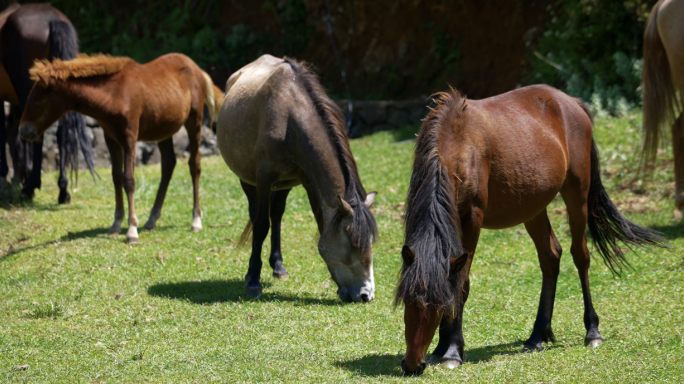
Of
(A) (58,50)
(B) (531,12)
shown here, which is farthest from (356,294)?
(B) (531,12)

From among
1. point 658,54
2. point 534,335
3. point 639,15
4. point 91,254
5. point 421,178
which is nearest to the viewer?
point 421,178

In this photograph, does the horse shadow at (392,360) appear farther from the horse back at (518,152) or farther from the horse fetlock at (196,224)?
the horse fetlock at (196,224)

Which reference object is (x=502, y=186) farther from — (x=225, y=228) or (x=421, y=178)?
(x=225, y=228)

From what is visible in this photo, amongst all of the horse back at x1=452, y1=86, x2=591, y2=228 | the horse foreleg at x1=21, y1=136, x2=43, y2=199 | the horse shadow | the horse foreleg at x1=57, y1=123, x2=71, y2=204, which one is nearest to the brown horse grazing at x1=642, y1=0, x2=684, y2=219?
the horse back at x1=452, y1=86, x2=591, y2=228

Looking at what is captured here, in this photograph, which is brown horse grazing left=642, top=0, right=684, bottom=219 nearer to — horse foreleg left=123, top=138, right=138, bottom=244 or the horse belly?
the horse belly

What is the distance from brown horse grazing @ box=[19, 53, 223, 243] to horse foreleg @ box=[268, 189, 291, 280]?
2039mm

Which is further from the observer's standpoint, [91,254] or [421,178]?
[91,254]

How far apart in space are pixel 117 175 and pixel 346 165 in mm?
3660

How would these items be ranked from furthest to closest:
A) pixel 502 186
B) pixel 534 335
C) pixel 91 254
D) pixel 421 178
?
pixel 91 254 → pixel 534 335 → pixel 502 186 → pixel 421 178

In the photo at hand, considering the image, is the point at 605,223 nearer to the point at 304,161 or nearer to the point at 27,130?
the point at 304,161

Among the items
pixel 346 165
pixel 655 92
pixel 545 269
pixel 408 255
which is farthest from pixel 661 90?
pixel 408 255

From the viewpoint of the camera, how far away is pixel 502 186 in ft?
15.9

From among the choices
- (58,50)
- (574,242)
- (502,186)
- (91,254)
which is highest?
(58,50)

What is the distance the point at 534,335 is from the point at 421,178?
1686 millimetres
